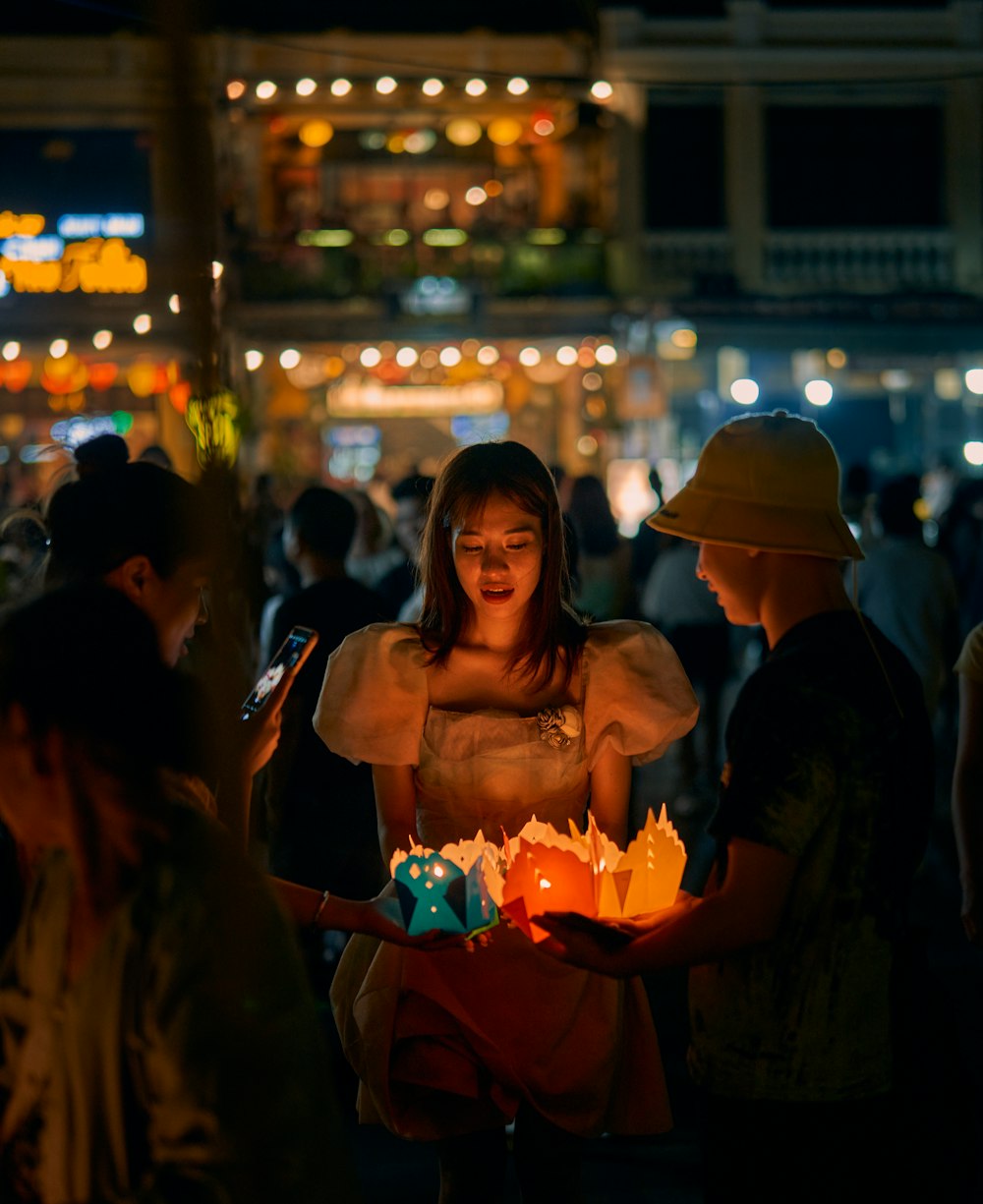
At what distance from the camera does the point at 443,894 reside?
8.05ft

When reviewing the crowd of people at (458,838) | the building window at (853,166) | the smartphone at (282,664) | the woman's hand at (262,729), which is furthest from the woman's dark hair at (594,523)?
the building window at (853,166)

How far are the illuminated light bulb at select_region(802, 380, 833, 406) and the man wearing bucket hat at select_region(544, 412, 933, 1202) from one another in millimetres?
15292

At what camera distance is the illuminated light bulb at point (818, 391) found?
17.0m

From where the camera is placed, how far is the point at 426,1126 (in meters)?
2.80

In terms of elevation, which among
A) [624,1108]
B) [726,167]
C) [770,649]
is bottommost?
[624,1108]

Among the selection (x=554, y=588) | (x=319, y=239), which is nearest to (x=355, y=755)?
(x=554, y=588)

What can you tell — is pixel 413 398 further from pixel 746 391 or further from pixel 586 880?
pixel 586 880

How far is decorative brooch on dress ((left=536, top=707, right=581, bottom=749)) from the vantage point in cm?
295

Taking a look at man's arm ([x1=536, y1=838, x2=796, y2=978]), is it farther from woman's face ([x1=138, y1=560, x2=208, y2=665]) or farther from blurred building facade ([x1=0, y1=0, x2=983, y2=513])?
blurred building facade ([x1=0, y1=0, x2=983, y2=513])

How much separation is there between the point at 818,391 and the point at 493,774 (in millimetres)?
15001

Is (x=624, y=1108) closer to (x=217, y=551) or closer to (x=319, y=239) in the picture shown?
(x=217, y=551)

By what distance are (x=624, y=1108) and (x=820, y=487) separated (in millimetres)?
1417

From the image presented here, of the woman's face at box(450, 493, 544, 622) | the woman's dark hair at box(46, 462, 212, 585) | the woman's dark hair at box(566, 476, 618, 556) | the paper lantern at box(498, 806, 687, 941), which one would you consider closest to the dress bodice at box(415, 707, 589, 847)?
the woman's face at box(450, 493, 544, 622)

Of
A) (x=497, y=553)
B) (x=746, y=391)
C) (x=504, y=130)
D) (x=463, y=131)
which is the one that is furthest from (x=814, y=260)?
(x=497, y=553)
